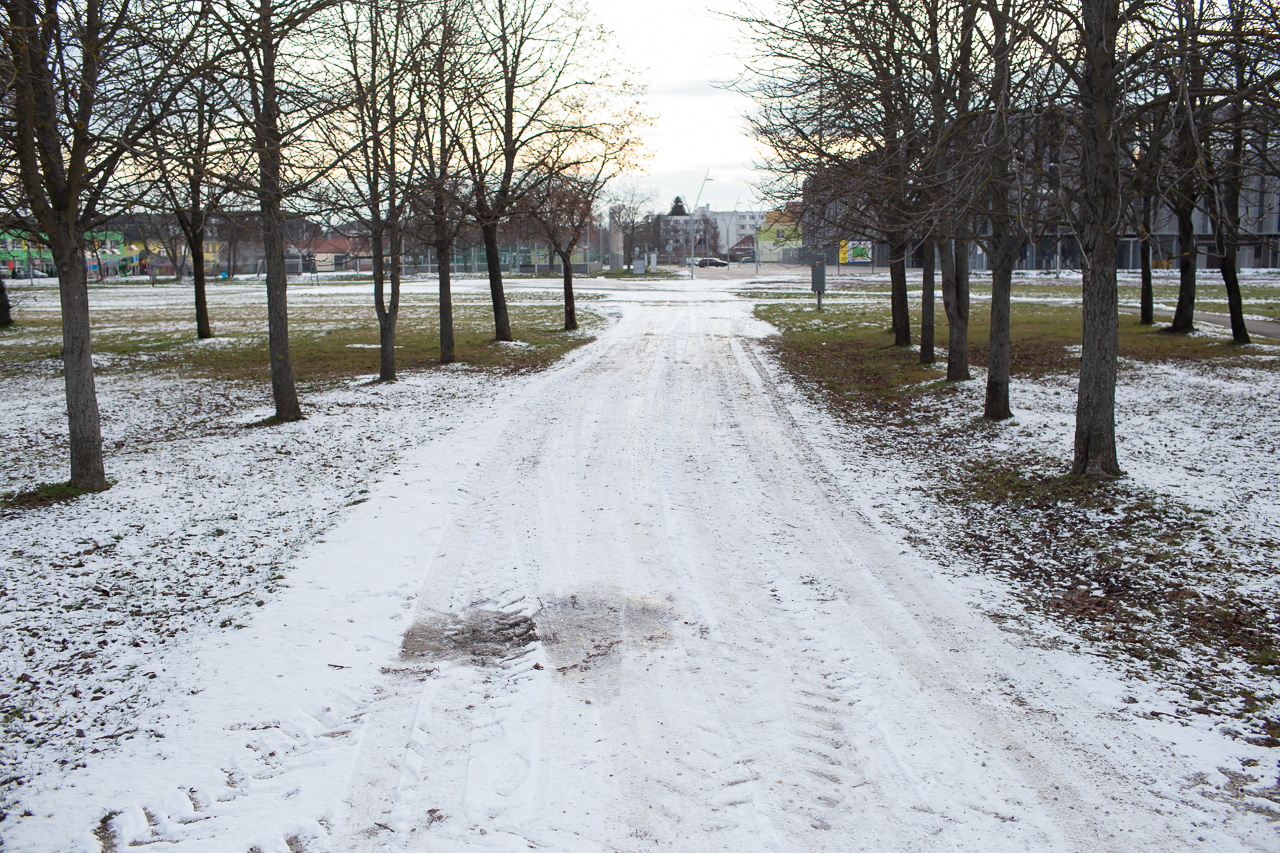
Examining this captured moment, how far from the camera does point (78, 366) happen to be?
8.16 meters

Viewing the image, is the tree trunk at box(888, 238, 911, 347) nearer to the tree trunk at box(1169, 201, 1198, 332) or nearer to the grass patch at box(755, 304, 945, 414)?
the grass patch at box(755, 304, 945, 414)

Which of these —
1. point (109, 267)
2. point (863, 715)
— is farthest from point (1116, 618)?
point (109, 267)

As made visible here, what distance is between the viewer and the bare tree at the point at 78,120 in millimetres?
7289

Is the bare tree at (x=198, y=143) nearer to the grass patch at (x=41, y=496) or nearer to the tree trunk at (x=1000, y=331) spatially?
the grass patch at (x=41, y=496)

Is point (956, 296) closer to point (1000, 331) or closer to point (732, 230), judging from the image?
point (1000, 331)

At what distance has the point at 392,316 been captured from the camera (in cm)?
1526

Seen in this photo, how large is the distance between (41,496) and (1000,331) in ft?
36.5

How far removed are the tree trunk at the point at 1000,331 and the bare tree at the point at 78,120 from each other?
950 centimetres

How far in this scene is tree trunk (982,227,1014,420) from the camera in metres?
10.9

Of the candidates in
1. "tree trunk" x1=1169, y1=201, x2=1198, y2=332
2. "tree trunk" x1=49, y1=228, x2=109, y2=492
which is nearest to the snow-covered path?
"tree trunk" x1=49, y1=228, x2=109, y2=492

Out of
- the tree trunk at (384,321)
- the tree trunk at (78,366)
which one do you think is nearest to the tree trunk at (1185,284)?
the tree trunk at (384,321)

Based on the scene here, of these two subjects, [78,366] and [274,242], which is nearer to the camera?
[78,366]

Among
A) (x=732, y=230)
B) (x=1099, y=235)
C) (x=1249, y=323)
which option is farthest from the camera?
(x=732, y=230)

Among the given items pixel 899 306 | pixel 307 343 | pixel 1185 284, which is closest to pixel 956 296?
pixel 899 306
